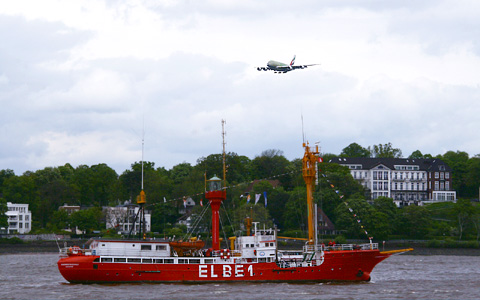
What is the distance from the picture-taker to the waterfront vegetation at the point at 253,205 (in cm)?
14375

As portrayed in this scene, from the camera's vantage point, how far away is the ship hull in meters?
69.1

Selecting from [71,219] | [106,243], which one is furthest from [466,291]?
[71,219]

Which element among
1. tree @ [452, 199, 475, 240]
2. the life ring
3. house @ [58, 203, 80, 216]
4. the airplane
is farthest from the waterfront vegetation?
the life ring

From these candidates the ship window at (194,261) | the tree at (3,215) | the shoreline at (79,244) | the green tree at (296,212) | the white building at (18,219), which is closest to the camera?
the ship window at (194,261)

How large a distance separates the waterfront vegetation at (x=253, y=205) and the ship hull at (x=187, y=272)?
161 ft

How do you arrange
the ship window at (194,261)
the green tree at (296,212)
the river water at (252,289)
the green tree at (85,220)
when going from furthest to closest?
1. the green tree at (85,220)
2. the green tree at (296,212)
3. the ship window at (194,261)
4. the river water at (252,289)

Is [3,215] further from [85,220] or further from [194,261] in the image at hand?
[194,261]

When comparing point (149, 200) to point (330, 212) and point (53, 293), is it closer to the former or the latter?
point (330, 212)

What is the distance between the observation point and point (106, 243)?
6994 cm

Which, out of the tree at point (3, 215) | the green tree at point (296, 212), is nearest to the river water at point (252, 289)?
the green tree at point (296, 212)

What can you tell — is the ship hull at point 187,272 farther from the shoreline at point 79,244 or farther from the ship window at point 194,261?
the shoreline at point 79,244

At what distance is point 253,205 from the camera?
138 m

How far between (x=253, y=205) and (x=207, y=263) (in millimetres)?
68344

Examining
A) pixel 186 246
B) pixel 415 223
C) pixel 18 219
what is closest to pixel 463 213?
pixel 415 223
